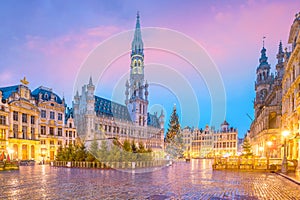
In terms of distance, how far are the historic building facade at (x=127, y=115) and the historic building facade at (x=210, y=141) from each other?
42.9ft

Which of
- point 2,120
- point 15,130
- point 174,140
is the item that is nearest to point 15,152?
point 15,130

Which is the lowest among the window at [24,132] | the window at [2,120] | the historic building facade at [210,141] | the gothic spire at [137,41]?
the historic building facade at [210,141]

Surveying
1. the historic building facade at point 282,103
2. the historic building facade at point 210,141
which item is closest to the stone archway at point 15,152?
the historic building facade at point 282,103

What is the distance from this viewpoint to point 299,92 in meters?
25.4

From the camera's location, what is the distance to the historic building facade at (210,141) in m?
105

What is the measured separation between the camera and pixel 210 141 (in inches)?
4272

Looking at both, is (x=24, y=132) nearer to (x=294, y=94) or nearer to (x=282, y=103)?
(x=282, y=103)

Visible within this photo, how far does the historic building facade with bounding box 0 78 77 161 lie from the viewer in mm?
47781

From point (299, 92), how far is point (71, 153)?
92.9ft

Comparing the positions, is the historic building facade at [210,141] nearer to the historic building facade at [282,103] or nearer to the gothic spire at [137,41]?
the historic building facade at [282,103]

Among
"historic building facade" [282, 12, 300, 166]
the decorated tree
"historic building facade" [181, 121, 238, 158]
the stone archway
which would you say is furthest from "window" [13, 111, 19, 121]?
"historic building facade" [181, 121, 238, 158]

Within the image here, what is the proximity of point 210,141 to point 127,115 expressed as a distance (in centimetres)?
3698

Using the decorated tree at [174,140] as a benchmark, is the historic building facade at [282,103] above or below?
above

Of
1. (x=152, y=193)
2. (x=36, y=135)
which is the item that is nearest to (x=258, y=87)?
(x=36, y=135)
